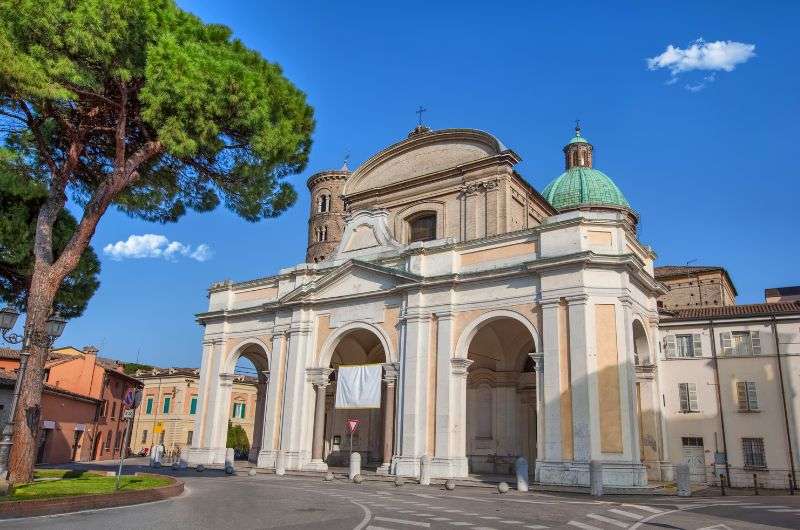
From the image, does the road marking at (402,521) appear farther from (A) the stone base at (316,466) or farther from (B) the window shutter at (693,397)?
(B) the window shutter at (693,397)

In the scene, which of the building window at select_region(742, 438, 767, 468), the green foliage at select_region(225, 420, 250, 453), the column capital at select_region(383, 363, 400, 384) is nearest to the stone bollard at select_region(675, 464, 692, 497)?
the building window at select_region(742, 438, 767, 468)

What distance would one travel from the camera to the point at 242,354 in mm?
28875

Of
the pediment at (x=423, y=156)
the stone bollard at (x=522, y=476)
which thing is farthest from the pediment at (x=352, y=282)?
the stone bollard at (x=522, y=476)

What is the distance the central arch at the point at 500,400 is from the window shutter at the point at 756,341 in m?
8.63

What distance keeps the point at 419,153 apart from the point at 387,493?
1720 cm

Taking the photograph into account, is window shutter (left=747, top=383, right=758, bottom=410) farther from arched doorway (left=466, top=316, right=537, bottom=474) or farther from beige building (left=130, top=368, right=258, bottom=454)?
beige building (left=130, top=368, right=258, bottom=454)

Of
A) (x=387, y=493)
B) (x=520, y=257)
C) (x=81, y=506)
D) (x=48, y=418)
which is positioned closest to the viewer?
(x=81, y=506)

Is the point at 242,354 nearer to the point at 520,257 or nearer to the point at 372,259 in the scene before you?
the point at 372,259

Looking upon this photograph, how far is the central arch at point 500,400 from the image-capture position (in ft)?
78.4

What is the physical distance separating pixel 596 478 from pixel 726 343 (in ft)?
39.6

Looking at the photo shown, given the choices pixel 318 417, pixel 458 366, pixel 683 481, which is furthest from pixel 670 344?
pixel 318 417

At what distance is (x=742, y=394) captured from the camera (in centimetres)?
2409

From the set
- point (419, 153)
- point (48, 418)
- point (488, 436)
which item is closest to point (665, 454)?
point (488, 436)

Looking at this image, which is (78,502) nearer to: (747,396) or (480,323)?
(480,323)
